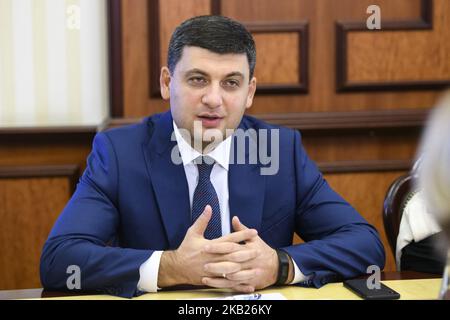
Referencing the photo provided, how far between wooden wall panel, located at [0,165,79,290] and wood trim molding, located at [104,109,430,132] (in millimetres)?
914

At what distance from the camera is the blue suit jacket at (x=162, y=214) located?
165cm

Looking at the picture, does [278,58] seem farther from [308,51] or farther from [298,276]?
[298,276]

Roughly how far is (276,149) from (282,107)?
98 cm

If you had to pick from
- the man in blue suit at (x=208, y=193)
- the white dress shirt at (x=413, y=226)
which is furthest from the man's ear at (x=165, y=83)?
the white dress shirt at (x=413, y=226)

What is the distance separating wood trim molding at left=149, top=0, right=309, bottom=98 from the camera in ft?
9.61

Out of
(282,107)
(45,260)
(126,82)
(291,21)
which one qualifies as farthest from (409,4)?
(45,260)

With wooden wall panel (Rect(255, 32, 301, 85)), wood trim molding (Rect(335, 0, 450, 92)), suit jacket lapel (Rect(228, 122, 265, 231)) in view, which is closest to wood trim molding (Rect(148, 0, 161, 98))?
wooden wall panel (Rect(255, 32, 301, 85))

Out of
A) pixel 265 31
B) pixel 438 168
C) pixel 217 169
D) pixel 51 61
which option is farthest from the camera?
pixel 265 31


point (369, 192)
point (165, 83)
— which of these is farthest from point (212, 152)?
point (369, 192)

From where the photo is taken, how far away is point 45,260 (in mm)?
1705

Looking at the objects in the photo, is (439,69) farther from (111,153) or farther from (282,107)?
(111,153)

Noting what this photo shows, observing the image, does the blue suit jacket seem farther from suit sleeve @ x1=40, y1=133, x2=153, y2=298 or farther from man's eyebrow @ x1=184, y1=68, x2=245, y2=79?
man's eyebrow @ x1=184, y1=68, x2=245, y2=79

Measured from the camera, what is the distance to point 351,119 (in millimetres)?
3018

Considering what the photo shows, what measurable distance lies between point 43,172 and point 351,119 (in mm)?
1352
